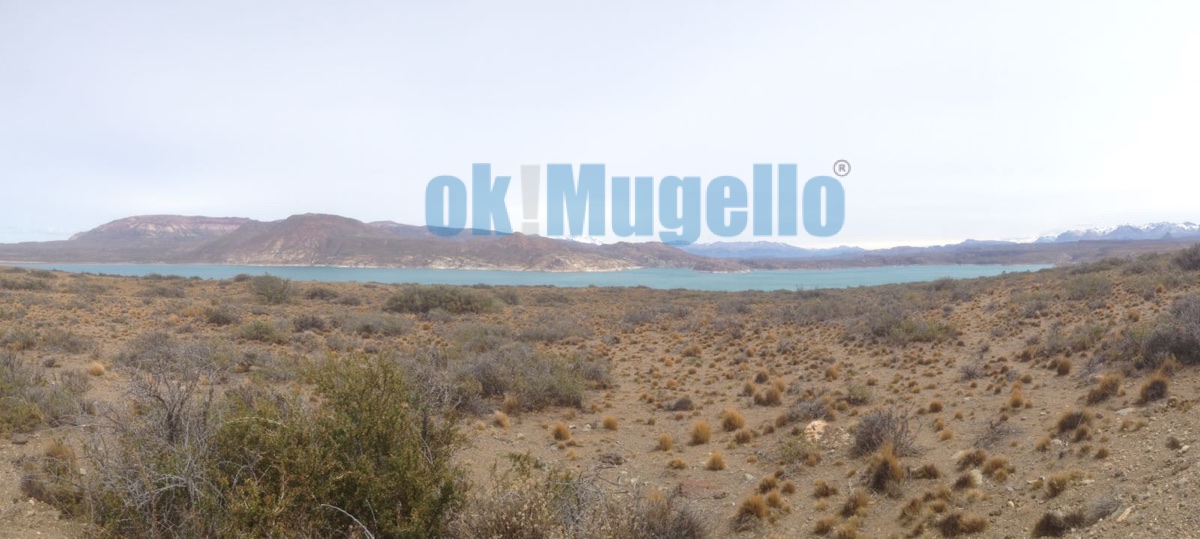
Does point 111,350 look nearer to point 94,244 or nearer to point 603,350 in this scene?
point 603,350

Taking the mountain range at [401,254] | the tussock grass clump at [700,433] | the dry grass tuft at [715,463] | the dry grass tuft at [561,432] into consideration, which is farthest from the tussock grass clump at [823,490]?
the mountain range at [401,254]

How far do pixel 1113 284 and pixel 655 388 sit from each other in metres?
17.1

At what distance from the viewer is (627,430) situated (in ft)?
31.1

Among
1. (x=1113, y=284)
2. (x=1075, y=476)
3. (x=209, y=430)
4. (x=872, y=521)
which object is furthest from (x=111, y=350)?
(x=1113, y=284)

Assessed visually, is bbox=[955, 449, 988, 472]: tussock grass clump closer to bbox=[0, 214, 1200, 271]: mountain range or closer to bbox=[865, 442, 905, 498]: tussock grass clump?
bbox=[865, 442, 905, 498]: tussock grass clump

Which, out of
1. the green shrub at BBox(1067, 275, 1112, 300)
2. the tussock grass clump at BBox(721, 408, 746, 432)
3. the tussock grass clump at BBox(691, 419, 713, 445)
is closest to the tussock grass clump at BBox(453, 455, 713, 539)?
the tussock grass clump at BBox(691, 419, 713, 445)

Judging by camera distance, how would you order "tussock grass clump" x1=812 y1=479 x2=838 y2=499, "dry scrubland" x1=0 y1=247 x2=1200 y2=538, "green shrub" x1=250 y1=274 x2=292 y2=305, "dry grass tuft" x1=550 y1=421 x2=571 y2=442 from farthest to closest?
"green shrub" x1=250 y1=274 x2=292 y2=305, "dry grass tuft" x1=550 y1=421 x2=571 y2=442, "tussock grass clump" x1=812 y1=479 x2=838 y2=499, "dry scrubland" x1=0 y1=247 x2=1200 y2=538

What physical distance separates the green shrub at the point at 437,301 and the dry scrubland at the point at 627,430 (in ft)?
28.5

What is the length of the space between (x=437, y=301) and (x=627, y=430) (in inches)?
800

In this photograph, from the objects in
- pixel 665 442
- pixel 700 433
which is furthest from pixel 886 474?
pixel 665 442

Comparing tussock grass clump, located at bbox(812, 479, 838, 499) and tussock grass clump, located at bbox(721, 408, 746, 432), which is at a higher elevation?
tussock grass clump, located at bbox(812, 479, 838, 499)

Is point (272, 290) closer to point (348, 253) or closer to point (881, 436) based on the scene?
point (881, 436)

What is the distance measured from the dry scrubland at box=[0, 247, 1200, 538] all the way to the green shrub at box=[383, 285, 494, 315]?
8702 mm

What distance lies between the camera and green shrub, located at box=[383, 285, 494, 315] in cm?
2711
